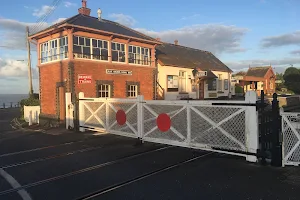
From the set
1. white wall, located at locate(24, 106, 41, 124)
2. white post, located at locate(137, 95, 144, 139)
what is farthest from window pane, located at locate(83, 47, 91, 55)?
white post, located at locate(137, 95, 144, 139)

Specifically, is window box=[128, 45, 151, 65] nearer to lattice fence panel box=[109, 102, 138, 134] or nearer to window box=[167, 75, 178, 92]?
window box=[167, 75, 178, 92]

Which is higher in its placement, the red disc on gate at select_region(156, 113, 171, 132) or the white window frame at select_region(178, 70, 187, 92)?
the white window frame at select_region(178, 70, 187, 92)

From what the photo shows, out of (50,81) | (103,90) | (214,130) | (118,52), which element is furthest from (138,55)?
(214,130)

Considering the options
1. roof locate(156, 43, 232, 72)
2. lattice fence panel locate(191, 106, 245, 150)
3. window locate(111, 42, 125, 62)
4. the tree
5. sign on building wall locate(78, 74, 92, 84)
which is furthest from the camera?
the tree

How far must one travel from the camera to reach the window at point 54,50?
17.0 m

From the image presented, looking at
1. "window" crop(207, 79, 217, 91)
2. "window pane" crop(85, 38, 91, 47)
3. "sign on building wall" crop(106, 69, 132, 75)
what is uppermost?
"window pane" crop(85, 38, 91, 47)

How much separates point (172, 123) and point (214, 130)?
5.10ft

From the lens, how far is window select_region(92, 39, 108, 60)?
1778 centimetres

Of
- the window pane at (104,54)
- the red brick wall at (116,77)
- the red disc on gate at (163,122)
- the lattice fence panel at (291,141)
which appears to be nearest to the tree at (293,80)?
the red brick wall at (116,77)

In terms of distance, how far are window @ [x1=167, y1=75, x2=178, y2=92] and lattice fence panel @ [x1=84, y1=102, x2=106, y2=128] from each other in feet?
41.0

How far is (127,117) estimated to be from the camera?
10656 mm

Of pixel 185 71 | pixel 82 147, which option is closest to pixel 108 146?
pixel 82 147

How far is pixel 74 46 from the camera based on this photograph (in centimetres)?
1659

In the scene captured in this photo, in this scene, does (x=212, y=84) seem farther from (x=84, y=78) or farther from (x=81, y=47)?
(x=81, y=47)
